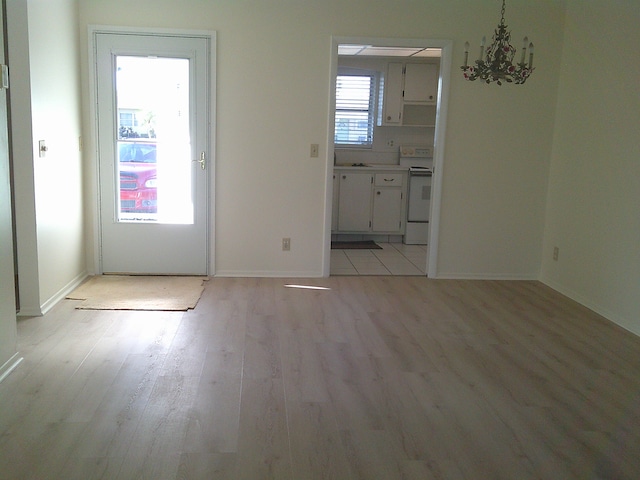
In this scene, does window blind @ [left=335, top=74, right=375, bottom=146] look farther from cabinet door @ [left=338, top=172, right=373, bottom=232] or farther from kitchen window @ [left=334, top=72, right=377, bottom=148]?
cabinet door @ [left=338, top=172, right=373, bottom=232]

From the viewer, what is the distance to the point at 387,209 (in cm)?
714

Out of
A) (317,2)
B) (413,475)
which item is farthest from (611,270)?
(317,2)

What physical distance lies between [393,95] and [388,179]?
1101 mm

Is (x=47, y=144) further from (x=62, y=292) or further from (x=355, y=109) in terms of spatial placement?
(x=355, y=109)

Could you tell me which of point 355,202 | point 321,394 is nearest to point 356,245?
point 355,202

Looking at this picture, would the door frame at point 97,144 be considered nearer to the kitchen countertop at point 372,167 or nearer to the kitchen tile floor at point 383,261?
the kitchen tile floor at point 383,261

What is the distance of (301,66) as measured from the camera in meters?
5.00

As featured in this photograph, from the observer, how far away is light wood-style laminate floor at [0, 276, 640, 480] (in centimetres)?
232

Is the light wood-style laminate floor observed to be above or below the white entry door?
below

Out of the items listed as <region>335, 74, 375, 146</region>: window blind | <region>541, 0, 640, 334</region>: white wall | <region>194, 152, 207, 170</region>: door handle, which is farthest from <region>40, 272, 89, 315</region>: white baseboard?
<region>541, 0, 640, 334</region>: white wall

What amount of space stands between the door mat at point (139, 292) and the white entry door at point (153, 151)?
0.18 metres

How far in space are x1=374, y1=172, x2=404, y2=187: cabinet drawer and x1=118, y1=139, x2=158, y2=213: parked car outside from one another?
2943mm

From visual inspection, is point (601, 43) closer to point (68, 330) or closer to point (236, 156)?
point (236, 156)

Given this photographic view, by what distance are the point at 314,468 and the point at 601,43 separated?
156 inches
